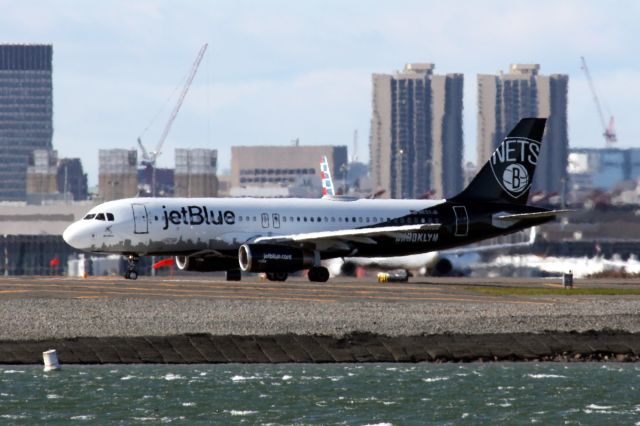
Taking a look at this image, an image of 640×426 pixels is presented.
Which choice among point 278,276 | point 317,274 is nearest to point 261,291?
point 317,274

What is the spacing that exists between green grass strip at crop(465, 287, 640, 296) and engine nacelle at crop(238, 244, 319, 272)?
29.5 feet

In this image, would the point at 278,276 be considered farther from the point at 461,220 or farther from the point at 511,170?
the point at 511,170

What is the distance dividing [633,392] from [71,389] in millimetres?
14898

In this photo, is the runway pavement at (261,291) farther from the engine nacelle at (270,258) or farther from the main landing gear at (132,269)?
the main landing gear at (132,269)

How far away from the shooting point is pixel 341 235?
77438 millimetres

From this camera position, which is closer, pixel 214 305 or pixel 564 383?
pixel 564 383

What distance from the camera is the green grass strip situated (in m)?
69.2

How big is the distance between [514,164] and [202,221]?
17657 millimetres

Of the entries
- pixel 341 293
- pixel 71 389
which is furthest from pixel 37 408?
pixel 341 293

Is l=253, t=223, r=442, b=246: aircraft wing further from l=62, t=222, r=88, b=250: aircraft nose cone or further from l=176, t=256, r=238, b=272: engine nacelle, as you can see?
l=62, t=222, r=88, b=250: aircraft nose cone

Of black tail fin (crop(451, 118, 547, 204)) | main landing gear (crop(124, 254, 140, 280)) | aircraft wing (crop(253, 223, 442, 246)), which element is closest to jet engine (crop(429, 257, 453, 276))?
black tail fin (crop(451, 118, 547, 204))

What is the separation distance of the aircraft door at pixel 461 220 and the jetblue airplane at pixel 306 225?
5cm

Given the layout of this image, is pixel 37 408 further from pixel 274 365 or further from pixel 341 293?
pixel 341 293

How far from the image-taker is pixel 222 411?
39844 millimetres
